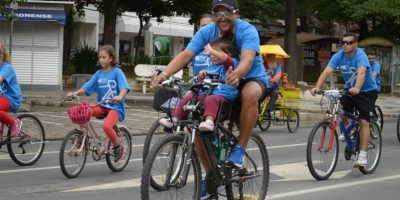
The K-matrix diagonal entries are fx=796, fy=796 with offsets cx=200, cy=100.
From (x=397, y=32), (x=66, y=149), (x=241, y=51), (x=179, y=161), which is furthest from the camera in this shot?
(x=397, y=32)

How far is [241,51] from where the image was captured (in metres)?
6.57

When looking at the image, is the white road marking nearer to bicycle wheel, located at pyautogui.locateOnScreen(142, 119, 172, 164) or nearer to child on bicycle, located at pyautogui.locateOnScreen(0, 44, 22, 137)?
bicycle wheel, located at pyautogui.locateOnScreen(142, 119, 172, 164)

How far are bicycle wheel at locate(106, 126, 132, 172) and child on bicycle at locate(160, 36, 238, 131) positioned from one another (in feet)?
12.4

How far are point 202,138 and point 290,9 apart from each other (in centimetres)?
2681

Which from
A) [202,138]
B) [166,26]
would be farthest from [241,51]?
[166,26]

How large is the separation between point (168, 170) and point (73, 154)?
385cm

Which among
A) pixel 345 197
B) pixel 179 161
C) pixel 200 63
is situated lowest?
pixel 345 197

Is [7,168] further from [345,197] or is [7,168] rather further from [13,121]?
[345,197]

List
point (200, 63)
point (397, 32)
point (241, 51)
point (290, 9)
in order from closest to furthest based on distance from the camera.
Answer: point (241, 51)
point (200, 63)
point (290, 9)
point (397, 32)

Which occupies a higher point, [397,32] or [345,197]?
[397,32]

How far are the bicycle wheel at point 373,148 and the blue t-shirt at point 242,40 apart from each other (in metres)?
4.38

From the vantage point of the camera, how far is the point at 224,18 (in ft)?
21.5

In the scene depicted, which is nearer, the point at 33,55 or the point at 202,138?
the point at 202,138

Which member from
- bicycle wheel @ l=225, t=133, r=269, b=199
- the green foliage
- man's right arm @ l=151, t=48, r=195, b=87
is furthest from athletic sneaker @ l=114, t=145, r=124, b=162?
the green foliage
